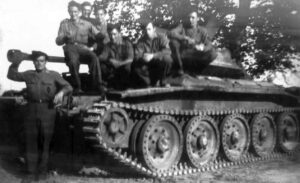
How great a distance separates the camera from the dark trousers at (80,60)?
8.85 metres

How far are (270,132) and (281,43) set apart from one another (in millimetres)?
8347

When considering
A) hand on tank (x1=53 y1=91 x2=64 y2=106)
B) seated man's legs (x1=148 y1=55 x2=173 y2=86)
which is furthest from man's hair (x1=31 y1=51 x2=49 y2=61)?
seated man's legs (x1=148 y1=55 x2=173 y2=86)

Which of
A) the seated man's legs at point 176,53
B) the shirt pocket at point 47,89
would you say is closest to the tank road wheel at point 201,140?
the seated man's legs at point 176,53

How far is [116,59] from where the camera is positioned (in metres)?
9.51

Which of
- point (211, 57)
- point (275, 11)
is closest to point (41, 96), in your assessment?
point (211, 57)

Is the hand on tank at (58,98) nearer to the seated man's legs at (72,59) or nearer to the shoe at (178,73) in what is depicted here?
the seated man's legs at (72,59)

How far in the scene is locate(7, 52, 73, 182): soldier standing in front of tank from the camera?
7871 millimetres

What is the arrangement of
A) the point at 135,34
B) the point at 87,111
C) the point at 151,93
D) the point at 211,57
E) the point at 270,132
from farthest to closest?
the point at 135,34 → the point at 270,132 → the point at 211,57 → the point at 151,93 → the point at 87,111

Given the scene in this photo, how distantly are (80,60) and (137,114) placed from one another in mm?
1570

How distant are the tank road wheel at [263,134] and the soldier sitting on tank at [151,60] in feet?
11.7

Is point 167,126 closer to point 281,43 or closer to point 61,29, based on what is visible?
point 61,29

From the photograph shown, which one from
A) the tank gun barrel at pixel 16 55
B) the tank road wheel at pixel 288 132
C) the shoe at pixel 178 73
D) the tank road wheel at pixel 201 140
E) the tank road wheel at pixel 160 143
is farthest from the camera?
the tank road wheel at pixel 288 132

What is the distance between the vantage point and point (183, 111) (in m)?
9.59

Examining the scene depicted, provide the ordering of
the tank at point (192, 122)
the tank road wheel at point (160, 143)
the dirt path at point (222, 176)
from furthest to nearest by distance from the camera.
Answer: the tank road wheel at point (160, 143) < the dirt path at point (222, 176) < the tank at point (192, 122)
